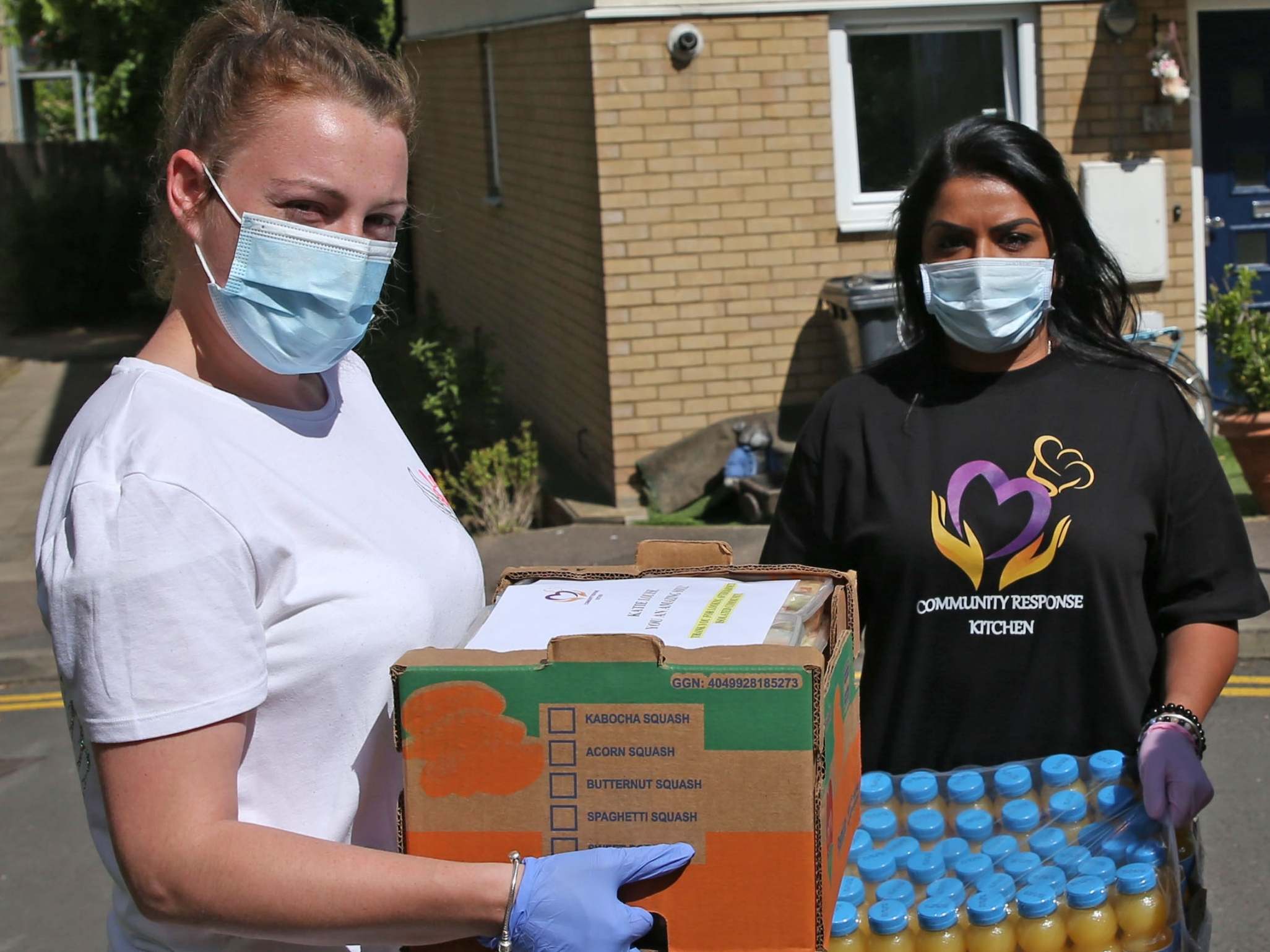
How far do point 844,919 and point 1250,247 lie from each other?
900 centimetres

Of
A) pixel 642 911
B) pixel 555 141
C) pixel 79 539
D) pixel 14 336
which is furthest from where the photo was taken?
pixel 14 336

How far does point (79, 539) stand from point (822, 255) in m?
7.76

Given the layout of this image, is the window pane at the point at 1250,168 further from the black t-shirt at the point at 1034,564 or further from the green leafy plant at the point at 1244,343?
the black t-shirt at the point at 1034,564

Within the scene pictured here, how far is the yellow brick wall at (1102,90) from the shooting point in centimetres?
900

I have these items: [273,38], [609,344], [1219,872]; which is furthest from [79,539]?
[609,344]

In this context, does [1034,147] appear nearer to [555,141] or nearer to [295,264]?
[295,264]

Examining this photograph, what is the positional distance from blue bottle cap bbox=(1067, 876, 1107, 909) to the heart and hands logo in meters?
0.67

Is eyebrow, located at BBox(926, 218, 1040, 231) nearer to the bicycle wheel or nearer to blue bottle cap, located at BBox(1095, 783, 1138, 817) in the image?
blue bottle cap, located at BBox(1095, 783, 1138, 817)

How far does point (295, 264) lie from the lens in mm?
1780

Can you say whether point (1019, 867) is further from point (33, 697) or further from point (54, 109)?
point (54, 109)

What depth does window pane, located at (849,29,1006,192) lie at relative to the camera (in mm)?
9125

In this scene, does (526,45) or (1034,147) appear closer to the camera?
(1034,147)

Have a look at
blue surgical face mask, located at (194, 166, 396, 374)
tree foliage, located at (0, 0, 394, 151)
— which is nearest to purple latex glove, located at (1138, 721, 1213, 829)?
blue surgical face mask, located at (194, 166, 396, 374)

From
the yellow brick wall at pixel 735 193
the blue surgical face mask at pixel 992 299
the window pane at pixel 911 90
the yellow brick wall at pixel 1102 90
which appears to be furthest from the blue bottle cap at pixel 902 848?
the yellow brick wall at pixel 1102 90
